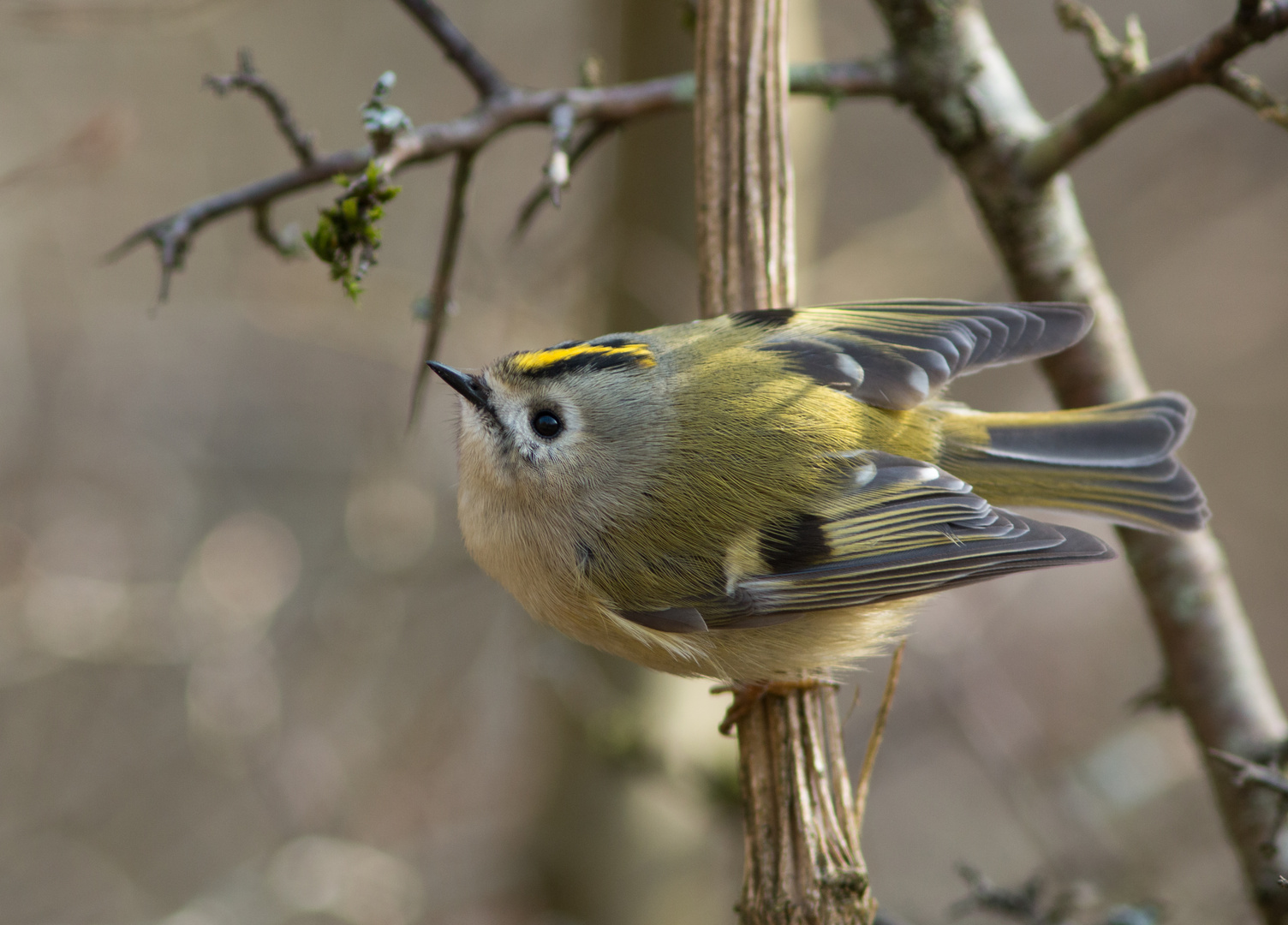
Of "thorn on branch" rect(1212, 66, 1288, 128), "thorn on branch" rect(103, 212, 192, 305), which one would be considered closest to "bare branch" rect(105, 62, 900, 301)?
"thorn on branch" rect(103, 212, 192, 305)

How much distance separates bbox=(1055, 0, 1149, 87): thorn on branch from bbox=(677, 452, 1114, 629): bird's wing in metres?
0.59

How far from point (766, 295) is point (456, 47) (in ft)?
1.88

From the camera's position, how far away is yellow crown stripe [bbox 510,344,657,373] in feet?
4.85

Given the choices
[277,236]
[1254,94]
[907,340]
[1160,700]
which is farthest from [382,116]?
[1160,700]

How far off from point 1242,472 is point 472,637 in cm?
342

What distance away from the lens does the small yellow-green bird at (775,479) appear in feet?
4.66

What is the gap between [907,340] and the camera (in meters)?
1.58

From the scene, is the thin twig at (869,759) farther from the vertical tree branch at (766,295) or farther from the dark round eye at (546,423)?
the dark round eye at (546,423)

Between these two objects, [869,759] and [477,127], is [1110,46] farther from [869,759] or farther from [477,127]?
[869,759]

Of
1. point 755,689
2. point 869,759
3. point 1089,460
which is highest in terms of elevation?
point 1089,460

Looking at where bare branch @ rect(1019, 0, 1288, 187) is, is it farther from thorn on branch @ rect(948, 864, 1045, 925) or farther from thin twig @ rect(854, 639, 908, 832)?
thorn on branch @ rect(948, 864, 1045, 925)

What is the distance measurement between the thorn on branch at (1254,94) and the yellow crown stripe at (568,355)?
0.82 meters

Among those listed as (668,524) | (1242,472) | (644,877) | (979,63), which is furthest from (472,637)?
(1242,472)

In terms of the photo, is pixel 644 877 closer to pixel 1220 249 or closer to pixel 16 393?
pixel 16 393
